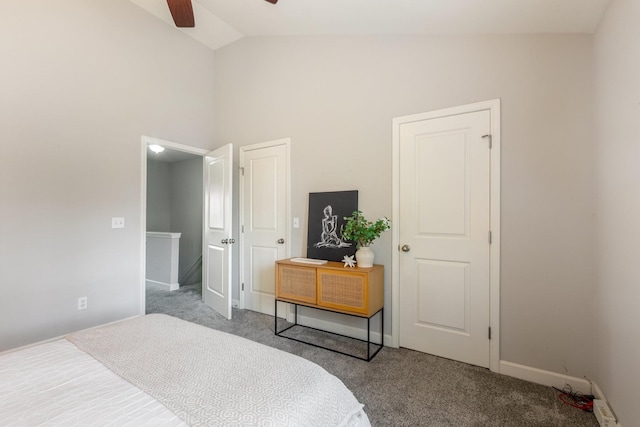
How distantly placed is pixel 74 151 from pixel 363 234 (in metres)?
2.77

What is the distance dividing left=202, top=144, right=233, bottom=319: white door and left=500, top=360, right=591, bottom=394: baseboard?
8.78 feet

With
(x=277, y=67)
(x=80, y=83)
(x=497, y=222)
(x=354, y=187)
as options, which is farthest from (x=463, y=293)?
(x=80, y=83)

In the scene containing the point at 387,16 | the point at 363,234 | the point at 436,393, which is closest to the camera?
the point at 436,393

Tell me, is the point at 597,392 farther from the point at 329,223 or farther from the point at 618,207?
the point at 329,223

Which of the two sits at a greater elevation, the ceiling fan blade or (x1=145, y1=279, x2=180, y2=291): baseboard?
the ceiling fan blade

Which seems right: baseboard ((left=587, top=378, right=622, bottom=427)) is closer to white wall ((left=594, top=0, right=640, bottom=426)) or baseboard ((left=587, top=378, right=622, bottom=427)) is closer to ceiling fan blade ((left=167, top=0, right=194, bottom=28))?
white wall ((left=594, top=0, right=640, bottom=426))

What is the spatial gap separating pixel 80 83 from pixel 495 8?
352cm

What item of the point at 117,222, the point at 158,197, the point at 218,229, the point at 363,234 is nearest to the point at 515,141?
the point at 363,234

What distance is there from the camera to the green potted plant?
94.5 inches

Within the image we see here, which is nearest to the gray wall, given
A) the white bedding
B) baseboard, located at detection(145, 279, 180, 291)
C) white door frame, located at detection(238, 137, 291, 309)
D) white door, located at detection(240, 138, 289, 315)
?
baseboard, located at detection(145, 279, 180, 291)

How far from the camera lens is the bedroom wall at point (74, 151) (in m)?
2.33

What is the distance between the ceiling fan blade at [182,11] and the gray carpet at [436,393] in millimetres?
2980

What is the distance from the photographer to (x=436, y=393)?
190 centimetres

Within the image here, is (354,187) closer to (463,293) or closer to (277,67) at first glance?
(463,293)
